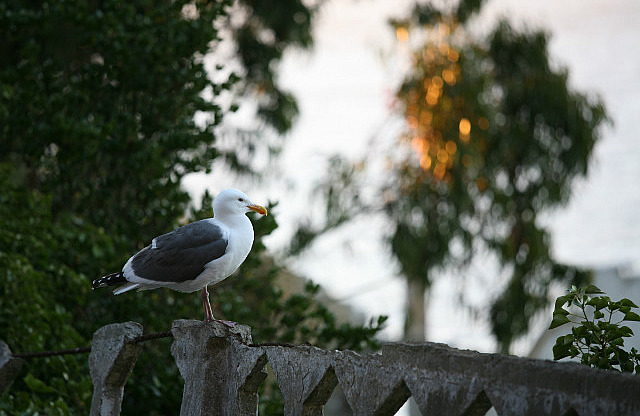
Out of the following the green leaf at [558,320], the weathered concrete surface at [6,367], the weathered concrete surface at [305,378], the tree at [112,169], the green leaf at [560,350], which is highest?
the tree at [112,169]

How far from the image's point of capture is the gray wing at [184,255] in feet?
11.2

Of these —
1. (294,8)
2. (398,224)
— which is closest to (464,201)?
(398,224)

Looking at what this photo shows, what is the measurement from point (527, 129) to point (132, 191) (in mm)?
8461

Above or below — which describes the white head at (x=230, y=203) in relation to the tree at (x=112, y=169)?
below

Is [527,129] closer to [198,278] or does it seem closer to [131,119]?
[131,119]

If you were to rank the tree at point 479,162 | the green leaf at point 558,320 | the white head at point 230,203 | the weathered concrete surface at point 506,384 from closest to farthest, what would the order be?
the weathered concrete surface at point 506,384 → the green leaf at point 558,320 → the white head at point 230,203 → the tree at point 479,162

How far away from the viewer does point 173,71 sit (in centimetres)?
600

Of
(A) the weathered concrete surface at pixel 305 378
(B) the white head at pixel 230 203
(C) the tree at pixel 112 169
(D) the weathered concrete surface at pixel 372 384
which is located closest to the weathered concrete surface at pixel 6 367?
(B) the white head at pixel 230 203

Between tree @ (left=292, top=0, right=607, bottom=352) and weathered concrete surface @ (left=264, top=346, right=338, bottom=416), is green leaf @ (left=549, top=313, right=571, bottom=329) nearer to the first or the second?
weathered concrete surface @ (left=264, top=346, right=338, bottom=416)

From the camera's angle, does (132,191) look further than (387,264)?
No

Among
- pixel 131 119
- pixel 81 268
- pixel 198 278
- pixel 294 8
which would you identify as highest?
pixel 294 8

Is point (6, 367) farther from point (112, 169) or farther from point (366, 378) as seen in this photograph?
point (112, 169)

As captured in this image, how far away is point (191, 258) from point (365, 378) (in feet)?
4.29

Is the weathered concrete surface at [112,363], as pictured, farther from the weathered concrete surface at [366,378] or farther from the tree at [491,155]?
the tree at [491,155]
